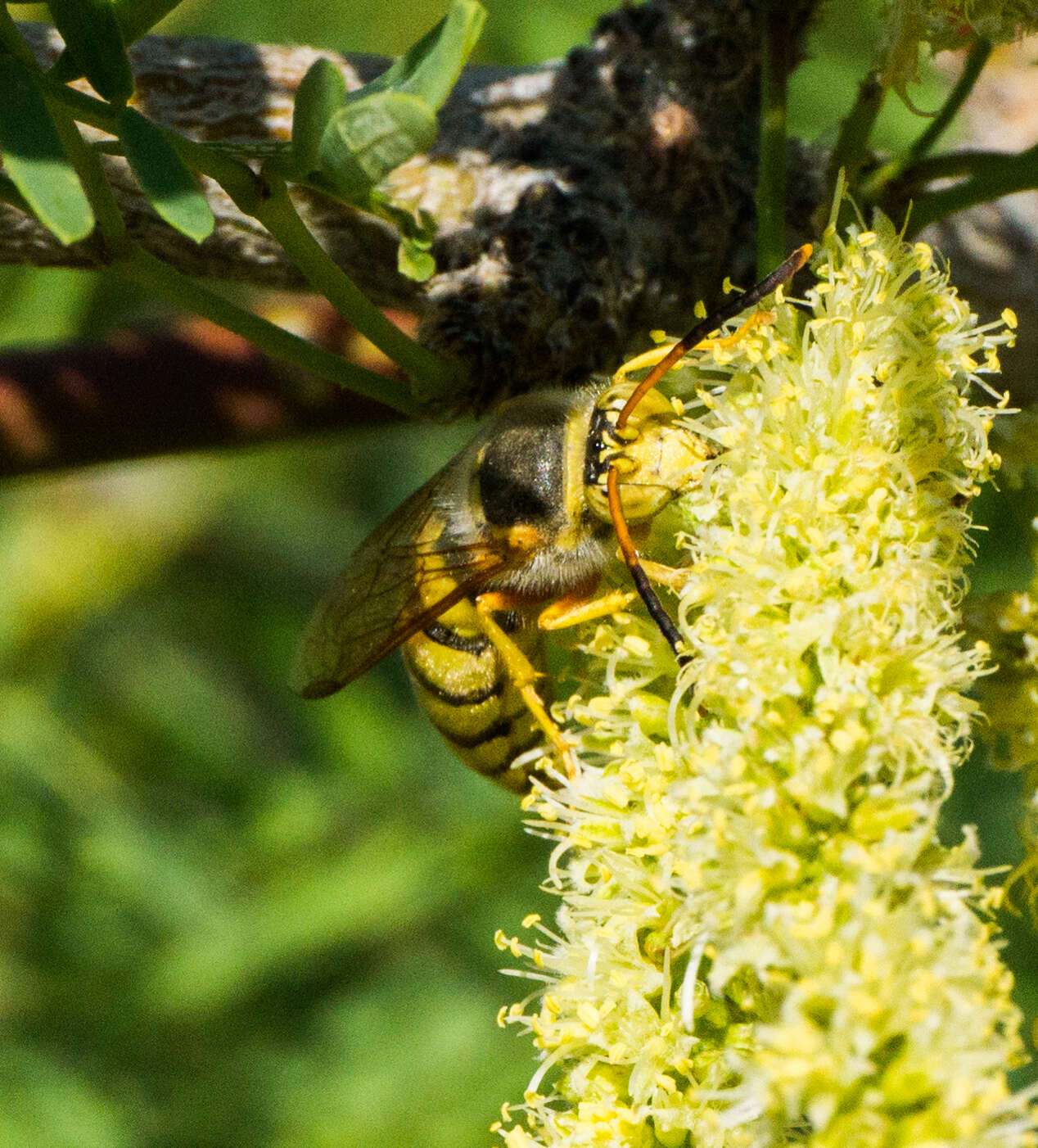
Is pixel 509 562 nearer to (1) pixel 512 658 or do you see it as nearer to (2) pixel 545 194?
(1) pixel 512 658

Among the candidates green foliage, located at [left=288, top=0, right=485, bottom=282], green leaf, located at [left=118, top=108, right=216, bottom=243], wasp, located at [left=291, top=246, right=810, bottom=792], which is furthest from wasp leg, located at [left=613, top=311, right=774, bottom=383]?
green leaf, located at [left=118, top=108, right=216, bottom=243]

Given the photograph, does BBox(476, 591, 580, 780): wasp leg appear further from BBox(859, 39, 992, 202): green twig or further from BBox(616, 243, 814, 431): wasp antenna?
BBox(859, 39, 992, 202): green twig

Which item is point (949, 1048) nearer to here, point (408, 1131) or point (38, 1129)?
point (408, 1131)

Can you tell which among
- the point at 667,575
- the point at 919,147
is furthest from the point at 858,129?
the point at 667,575

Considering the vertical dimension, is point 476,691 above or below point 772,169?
below

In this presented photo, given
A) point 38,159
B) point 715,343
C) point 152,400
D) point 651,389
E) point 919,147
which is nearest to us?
point 38,159

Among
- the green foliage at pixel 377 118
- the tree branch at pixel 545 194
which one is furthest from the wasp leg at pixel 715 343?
the green foliage at pixel 377 118
